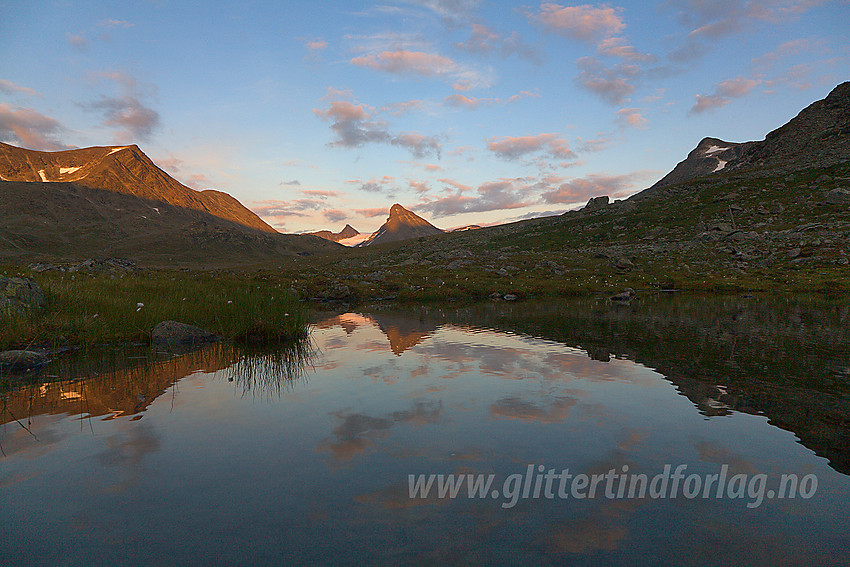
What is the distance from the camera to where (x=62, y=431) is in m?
7.00

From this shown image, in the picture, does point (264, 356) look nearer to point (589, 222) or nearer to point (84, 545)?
point (84, 545)

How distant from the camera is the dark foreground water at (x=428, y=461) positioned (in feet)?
13.6

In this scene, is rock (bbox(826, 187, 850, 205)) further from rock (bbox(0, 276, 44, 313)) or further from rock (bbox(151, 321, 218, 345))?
rock (bbox(0, 276, 44, 313))

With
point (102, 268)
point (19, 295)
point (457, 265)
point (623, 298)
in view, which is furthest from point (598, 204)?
point (19, 295)

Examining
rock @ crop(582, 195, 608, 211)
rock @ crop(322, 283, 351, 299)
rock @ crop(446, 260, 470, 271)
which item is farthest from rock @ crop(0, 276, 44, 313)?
rock @ crop(582, 195, 608, 211)

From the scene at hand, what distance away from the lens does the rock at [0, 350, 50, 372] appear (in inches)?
422

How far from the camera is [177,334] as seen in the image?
579 inches

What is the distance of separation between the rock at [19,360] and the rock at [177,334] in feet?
11.2

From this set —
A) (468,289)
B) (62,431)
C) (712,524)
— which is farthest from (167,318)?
(468,289)

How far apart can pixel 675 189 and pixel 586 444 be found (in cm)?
9879

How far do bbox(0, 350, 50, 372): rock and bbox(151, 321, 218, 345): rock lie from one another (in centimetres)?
341

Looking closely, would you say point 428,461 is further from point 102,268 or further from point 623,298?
point 102,268

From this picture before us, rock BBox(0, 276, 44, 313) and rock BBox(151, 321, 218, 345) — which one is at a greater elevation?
rock BBox(0, 276, 44, 313)

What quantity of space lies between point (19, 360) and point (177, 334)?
4254mm
